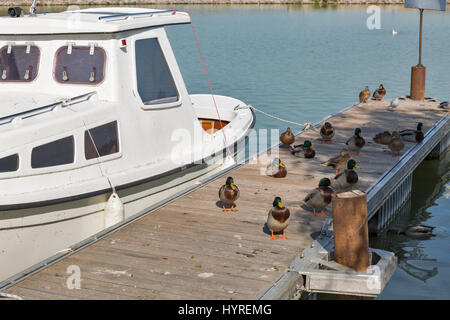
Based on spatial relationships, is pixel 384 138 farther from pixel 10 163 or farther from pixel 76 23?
pixel 10 163

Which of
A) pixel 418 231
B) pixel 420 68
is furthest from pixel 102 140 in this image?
pixel 420 68

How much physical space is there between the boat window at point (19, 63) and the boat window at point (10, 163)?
106 inches

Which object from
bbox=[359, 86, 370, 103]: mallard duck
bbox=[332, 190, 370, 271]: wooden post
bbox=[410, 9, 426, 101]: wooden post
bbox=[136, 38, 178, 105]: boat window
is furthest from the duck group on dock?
bbox=[410, 9, 426, 101]: wooden post

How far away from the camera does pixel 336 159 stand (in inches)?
507

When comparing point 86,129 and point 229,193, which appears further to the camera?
point 229,193

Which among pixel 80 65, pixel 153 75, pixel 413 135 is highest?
pixel 80 65

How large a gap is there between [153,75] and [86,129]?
2.21m

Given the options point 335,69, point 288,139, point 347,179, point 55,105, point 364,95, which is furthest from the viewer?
point 335,69

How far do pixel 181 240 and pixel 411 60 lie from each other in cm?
3092

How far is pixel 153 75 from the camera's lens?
12.0m

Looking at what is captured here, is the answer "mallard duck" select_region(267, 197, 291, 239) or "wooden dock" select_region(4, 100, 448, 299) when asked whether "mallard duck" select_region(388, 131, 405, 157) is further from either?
"mallard duck" select_region(267, 197, 291, 239)

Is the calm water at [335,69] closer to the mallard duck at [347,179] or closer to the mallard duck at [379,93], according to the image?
the mallard duck at [347,179]

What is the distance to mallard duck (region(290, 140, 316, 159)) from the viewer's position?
13938 mm

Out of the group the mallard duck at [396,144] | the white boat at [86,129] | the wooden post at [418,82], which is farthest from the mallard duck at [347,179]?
the wooden post at [418,82]
